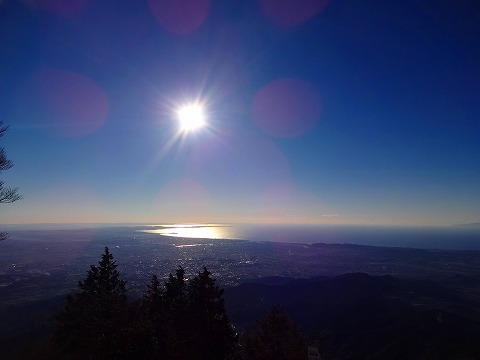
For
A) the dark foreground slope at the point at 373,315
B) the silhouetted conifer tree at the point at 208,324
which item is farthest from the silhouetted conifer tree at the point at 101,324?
the dark foreground slope at the point at 373,315

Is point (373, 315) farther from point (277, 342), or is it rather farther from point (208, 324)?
point (208, 324)

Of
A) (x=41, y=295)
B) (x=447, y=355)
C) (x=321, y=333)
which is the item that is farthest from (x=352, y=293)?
(x=41, y=295)

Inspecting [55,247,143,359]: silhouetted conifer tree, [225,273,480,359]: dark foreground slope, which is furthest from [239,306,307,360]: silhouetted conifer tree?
[225,273,480,359]: dark foreground slope

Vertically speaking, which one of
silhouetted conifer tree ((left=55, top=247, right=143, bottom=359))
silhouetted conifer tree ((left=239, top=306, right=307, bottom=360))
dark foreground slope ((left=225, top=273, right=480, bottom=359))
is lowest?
dark foreground slope ((left=225, top=273, right=480, bottom=359))

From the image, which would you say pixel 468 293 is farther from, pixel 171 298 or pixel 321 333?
pixel 171 298

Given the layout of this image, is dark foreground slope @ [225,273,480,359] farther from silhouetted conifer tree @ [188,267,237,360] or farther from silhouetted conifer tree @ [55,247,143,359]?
silhouetted conifer tree @ [55,247,143,359]
